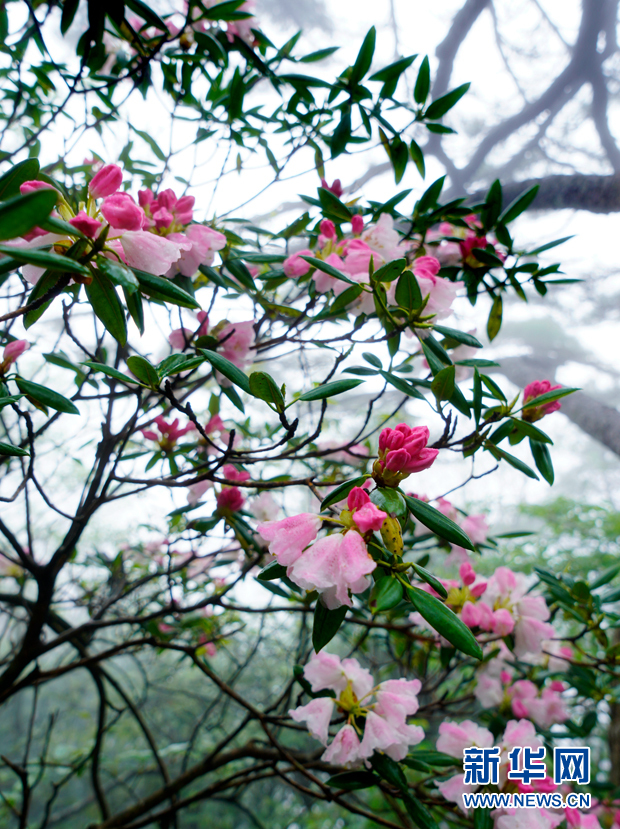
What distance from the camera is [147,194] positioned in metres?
0.69

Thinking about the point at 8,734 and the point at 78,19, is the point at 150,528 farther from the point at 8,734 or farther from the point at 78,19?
the point at 8,734

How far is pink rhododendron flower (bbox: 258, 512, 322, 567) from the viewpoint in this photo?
44 centimetres

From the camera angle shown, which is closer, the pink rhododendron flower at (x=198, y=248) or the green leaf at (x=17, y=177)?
the green leaf at (x=17, y=177)

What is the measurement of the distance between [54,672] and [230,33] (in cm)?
137

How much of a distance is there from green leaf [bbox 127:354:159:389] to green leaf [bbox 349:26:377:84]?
0.71 m

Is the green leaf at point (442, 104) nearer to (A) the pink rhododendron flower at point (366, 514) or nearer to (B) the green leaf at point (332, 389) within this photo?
(B) the green leaf at point (332, 389)

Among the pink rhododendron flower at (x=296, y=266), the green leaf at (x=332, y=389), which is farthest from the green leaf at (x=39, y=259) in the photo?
the pink rhododendron flower at (x=296, y=266)

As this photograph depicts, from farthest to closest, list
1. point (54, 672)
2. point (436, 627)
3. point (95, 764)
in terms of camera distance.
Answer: point (95, 764), point (54, 672), point (436, 627)

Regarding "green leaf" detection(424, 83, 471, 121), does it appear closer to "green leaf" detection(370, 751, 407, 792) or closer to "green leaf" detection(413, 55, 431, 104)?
"green leaf" detection(413, 55, 431, 104)

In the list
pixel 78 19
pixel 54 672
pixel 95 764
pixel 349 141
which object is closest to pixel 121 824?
pixel 95 764

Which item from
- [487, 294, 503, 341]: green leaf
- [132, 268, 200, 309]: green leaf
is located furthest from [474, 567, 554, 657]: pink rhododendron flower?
[132, 268, 200, 309]: green leaf

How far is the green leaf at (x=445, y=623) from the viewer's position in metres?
0.40

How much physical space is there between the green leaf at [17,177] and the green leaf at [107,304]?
0.30 feet

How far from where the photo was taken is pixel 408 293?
0.62 m
